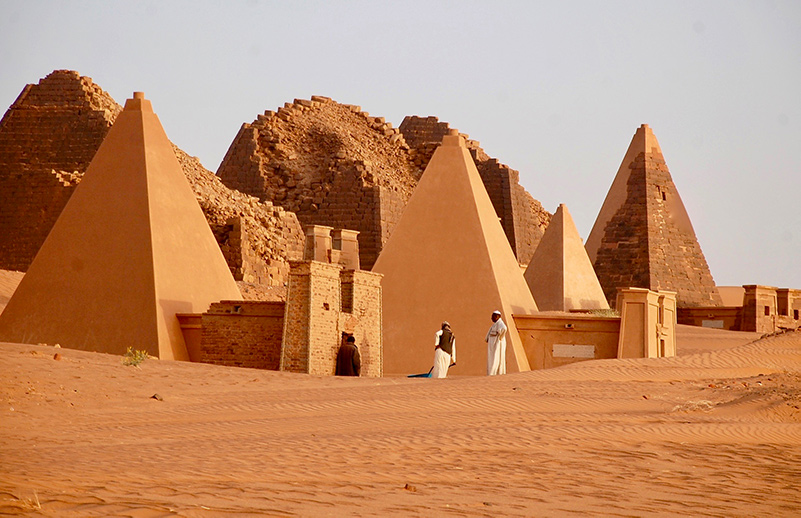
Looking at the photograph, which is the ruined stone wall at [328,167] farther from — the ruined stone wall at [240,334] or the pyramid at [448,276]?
the ruined stone wall at [240,334]

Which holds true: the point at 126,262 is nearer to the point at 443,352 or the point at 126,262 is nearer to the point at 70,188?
the point at 443,352

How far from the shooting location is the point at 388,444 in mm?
7648

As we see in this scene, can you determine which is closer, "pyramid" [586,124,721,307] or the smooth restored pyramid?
the smooth restored pyramid

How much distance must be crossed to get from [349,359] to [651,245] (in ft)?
49.1

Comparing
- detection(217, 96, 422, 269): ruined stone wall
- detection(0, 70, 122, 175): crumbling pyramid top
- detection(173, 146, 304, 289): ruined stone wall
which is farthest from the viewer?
detection(217, 96, 422, 269): ruined stone wall

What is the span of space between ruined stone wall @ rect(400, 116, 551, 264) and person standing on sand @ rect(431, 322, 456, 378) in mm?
20744

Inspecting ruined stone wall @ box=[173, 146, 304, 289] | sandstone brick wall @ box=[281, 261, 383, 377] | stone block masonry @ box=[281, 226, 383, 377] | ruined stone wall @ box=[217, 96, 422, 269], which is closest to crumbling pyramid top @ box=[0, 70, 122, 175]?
ruined stone wall @ box=[173, 146, 304, 289]

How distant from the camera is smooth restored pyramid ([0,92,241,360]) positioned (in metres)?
15.8

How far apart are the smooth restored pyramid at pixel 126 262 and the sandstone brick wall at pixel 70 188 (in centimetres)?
602

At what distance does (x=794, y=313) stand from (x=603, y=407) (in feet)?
64.0

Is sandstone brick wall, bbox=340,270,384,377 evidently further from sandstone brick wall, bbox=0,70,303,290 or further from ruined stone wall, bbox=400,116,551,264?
ruined stone wall, bbox=400,116,551,264

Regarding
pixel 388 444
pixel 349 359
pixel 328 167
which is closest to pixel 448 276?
pixel 349 359

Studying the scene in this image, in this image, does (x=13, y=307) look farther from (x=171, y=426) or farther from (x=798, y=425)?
(x=798, y=425)

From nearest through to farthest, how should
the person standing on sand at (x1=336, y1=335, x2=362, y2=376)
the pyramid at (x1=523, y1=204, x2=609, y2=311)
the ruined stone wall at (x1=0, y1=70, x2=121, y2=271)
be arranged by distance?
the person standing on sand at (x1=336, y1=335, x2=362, y2=376)
the pyramid at (x1=523, y1=204, x2=609, y2=311)
the ruined stone wall at (x1=0, y1=70, x2=121, y2=271)
